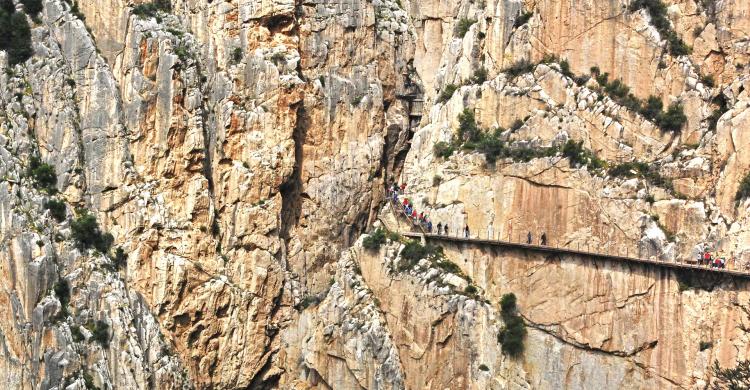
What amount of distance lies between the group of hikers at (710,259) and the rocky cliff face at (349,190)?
1.81ft

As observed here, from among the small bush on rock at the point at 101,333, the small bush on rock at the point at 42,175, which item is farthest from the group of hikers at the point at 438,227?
the small bush on rock at the point at 42,175

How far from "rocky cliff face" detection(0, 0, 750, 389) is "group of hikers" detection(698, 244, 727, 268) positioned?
0.55m

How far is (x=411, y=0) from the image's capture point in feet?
216

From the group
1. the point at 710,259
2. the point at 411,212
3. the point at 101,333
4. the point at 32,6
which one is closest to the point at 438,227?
the point at 411,212

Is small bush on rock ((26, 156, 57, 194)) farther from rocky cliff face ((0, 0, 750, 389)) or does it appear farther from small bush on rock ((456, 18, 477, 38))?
small bush on rock ((456, 18, 477, 38))

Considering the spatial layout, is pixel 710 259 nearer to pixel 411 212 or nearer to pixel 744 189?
pixel 744 189

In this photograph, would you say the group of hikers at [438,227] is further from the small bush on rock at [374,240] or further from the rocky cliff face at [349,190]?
the small bush on rock at [374,240]

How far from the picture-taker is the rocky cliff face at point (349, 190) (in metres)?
52.6

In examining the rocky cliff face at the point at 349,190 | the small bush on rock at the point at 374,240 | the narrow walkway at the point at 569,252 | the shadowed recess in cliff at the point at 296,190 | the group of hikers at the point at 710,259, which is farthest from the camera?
the shadowed recess in cliff at the point at 296,190

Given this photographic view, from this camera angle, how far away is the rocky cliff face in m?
52.6

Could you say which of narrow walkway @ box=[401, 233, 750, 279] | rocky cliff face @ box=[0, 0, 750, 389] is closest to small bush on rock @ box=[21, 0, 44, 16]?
rocky cliff face @ box=[0, 0, 750, 389]

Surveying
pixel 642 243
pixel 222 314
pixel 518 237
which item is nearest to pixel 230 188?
pixel 222 314

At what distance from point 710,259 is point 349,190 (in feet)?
69.6

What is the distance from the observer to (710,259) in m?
49.8
